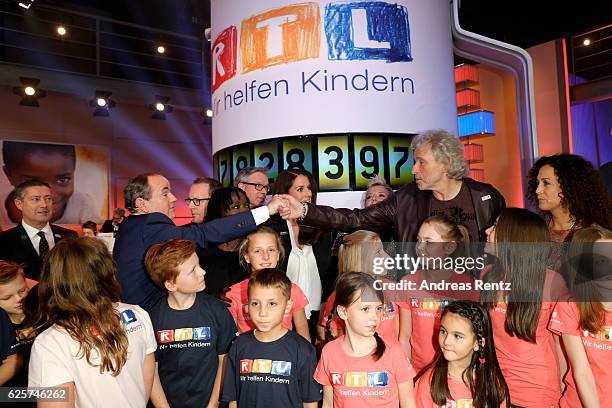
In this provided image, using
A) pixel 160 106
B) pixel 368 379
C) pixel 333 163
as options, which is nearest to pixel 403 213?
pixel 368 379

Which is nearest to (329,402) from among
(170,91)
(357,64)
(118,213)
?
(357,64)

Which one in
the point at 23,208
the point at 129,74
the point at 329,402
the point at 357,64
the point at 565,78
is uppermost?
the point at 129,74

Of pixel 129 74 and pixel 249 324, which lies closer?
pixel 249 324

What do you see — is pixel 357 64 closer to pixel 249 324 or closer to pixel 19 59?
pixel 249 324

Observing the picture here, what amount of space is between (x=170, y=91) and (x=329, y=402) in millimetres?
9031

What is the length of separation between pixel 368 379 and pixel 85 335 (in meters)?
1.10

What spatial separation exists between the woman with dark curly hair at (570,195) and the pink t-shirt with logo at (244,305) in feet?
4.25

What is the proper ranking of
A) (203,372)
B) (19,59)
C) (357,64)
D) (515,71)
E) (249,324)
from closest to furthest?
(203,372)
(249,324)
(357,64)
(515,71)
(19,59)

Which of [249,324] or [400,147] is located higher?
[400,147]

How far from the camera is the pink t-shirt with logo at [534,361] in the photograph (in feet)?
6.99

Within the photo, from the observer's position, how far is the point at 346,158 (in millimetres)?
4371

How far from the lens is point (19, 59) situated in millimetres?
9367

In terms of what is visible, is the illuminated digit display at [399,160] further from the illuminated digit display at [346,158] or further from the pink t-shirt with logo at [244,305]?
the pink t-shirt with logo at [244,305]

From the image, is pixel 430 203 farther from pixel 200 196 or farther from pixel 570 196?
pixel 200 196
